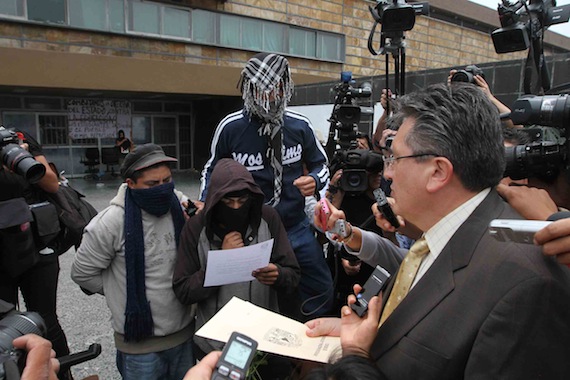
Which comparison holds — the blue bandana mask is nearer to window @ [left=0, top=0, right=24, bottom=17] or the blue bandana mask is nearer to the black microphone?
the black microphone

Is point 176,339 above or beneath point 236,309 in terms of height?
beneath

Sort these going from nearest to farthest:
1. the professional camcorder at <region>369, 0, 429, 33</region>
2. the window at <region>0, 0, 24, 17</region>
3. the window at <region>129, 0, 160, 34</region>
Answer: the professional camcorder at <region>369, 0, 429, 33</region> < the window at <region>0, 0, 24, 17</region> < the window at <region>129, 0, 160, 34</region>

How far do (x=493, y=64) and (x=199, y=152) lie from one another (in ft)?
39.2

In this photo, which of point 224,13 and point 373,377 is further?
point 224,13

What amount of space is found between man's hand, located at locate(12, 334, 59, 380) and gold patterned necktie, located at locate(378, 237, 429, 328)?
1009 mm

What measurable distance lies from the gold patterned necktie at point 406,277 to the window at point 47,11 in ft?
42.9

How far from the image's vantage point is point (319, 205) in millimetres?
1920

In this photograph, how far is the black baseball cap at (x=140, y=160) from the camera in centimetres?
214

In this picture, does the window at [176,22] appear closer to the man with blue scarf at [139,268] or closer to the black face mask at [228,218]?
the man with blue scarf at [139,268]

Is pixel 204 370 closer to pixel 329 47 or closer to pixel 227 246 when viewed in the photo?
pixel 227 246

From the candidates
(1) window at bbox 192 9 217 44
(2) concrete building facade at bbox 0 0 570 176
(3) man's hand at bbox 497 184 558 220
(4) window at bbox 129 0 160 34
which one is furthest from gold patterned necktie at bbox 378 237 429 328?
(1) window at bbox 192 9 217 44

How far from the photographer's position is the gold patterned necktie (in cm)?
127

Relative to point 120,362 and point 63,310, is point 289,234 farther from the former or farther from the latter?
point 63,310

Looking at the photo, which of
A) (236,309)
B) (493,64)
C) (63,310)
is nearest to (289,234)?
(236,309)
